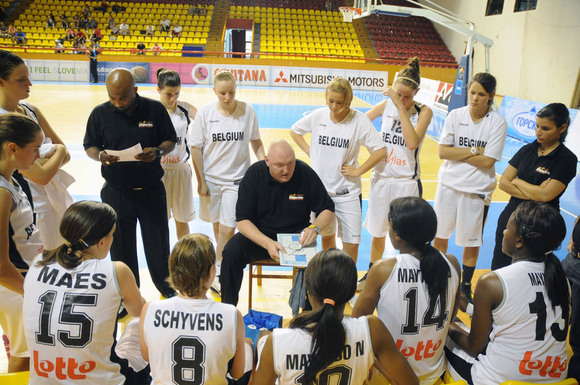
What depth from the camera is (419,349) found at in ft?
8.27

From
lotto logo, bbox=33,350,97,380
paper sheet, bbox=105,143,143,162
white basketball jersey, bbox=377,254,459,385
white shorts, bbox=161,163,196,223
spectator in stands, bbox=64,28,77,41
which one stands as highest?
paper sheet, bbox=105,143,143,162

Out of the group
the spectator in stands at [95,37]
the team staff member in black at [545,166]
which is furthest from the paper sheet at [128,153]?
the spectator in stands at [95,37]

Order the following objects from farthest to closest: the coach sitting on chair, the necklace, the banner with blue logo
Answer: the banner with blue logo, the necklace, the coach sitting on chair

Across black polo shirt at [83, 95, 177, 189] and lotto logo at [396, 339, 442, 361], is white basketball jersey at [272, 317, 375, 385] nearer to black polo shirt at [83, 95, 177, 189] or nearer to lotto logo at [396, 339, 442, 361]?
lotto logo at [396, 339, 442, 361]

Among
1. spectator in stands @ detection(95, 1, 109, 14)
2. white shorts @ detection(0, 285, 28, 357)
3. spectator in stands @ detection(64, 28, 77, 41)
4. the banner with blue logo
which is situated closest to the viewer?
white shorts @ detection(0, 285, 28, 357)

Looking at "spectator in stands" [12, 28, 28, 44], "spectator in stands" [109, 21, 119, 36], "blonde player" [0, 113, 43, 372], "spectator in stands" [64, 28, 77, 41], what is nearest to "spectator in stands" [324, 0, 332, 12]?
"spectator in stands" [109, 21, 119, 36]

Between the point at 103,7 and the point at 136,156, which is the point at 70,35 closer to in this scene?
the point at 103,7

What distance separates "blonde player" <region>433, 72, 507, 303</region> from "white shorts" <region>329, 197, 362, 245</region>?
35.2 inches

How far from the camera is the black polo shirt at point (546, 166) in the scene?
3.95 m

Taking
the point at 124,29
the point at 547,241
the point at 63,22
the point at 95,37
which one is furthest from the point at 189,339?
the point at 63,22

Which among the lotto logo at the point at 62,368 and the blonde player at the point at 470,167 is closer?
the lotto logo at the point at 62,368

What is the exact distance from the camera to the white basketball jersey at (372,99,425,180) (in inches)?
189

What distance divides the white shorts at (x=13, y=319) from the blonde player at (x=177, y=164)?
92.8 inches

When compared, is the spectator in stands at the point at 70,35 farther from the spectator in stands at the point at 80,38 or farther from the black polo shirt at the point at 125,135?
the black polo shirt at the point at 125,135
